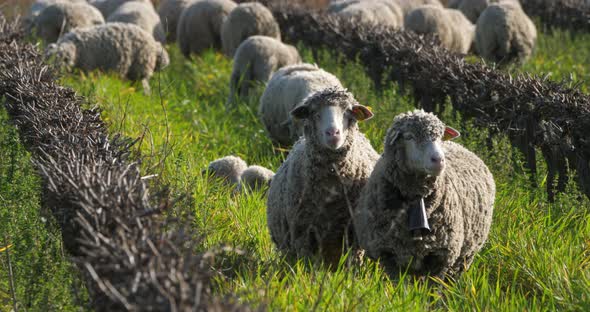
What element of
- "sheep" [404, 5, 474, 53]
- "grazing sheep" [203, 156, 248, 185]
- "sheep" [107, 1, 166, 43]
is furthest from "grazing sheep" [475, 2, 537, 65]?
"grazing sheep" [203, 156, 248, 185]

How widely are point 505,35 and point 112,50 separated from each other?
615 centimetres

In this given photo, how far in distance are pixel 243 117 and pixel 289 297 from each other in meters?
6.34

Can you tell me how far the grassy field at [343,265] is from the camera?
4.44 m

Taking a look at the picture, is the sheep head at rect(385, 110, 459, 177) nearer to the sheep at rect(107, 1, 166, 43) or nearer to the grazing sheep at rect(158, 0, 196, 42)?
the sheep at rect(107, 1, 166, 43)

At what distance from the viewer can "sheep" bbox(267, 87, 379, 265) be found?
5.27 meters

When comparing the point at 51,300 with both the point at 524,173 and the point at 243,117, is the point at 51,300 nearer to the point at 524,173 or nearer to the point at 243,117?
the point at 524,173

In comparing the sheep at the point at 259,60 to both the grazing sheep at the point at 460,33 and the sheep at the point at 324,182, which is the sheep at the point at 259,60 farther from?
the grazing sheep at the point at 460,33

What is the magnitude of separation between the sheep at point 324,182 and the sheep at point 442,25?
30.2ft

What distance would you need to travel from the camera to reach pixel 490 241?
5.81 meters

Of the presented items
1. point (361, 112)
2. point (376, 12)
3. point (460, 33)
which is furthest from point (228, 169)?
point (376, 12)

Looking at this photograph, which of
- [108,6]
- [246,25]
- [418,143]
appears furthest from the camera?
[108,6]

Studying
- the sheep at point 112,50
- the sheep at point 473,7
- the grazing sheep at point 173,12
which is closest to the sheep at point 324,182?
the sheep at point 112,50

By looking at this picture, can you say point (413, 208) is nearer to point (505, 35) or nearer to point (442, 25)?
point (505, 35)

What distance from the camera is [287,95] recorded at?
320 inches
